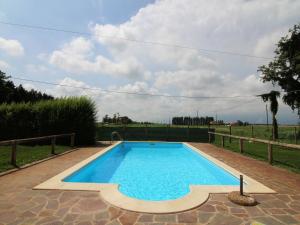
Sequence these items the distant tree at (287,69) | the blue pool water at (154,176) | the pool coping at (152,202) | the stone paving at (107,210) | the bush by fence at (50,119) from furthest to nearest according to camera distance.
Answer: the distant tree at (287,69) < the bush by fence at (50,119) < the blue pool water at (154,176) < the pool coping at (152,202) < the stone paving at (107,210)

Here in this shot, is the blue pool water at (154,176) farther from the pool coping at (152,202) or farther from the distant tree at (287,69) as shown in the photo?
the distant tree at (287,69)

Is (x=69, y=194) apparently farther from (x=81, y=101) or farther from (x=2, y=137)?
(x=2, y=137)

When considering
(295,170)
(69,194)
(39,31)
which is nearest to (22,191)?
(69,194)

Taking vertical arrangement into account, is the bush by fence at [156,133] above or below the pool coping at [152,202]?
above

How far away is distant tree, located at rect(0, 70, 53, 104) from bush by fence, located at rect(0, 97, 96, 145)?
450 inches

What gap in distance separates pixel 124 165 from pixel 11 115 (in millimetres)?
9897

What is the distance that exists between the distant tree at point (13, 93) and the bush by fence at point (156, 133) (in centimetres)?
1265

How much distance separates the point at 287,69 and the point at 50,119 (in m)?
23.9

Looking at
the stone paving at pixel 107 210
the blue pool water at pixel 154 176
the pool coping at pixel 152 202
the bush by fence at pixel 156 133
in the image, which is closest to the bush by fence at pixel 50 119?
the bush by fence at pixel 156 133

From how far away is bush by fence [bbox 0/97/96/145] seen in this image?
15.0 meters

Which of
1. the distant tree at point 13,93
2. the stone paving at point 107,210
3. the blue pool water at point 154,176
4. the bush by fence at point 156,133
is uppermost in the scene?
the distant tree at point 13,93

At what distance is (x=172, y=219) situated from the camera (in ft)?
12.3

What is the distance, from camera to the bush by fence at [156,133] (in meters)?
20.1

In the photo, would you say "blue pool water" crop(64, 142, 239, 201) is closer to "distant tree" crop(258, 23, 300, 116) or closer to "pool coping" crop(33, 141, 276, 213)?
"pool coping" crop(33, 141, 276, 213)
